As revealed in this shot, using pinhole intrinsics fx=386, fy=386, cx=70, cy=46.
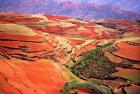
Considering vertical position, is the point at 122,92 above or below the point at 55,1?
below

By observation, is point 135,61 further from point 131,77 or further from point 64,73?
point 64,73

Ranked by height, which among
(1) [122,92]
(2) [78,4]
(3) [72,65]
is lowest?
(1) [122,92]

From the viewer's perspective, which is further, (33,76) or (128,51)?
(128,51)

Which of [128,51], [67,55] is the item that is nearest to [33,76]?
[67,55]

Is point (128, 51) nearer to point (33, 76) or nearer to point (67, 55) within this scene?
point (67, 55)

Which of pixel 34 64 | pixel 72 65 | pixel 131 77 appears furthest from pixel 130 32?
pixel 34 64

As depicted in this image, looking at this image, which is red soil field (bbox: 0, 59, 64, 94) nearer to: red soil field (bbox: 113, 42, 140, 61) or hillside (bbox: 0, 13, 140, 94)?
hillside (bbox: 0, 13, 140, 94)

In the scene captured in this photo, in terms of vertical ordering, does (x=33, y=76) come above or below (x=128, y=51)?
below

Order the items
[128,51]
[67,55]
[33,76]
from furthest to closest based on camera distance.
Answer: [128,51] < [67,55] < [33,76]

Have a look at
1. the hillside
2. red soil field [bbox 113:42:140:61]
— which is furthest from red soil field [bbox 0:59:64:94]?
red soil field [bbox 113:42:140:61]
